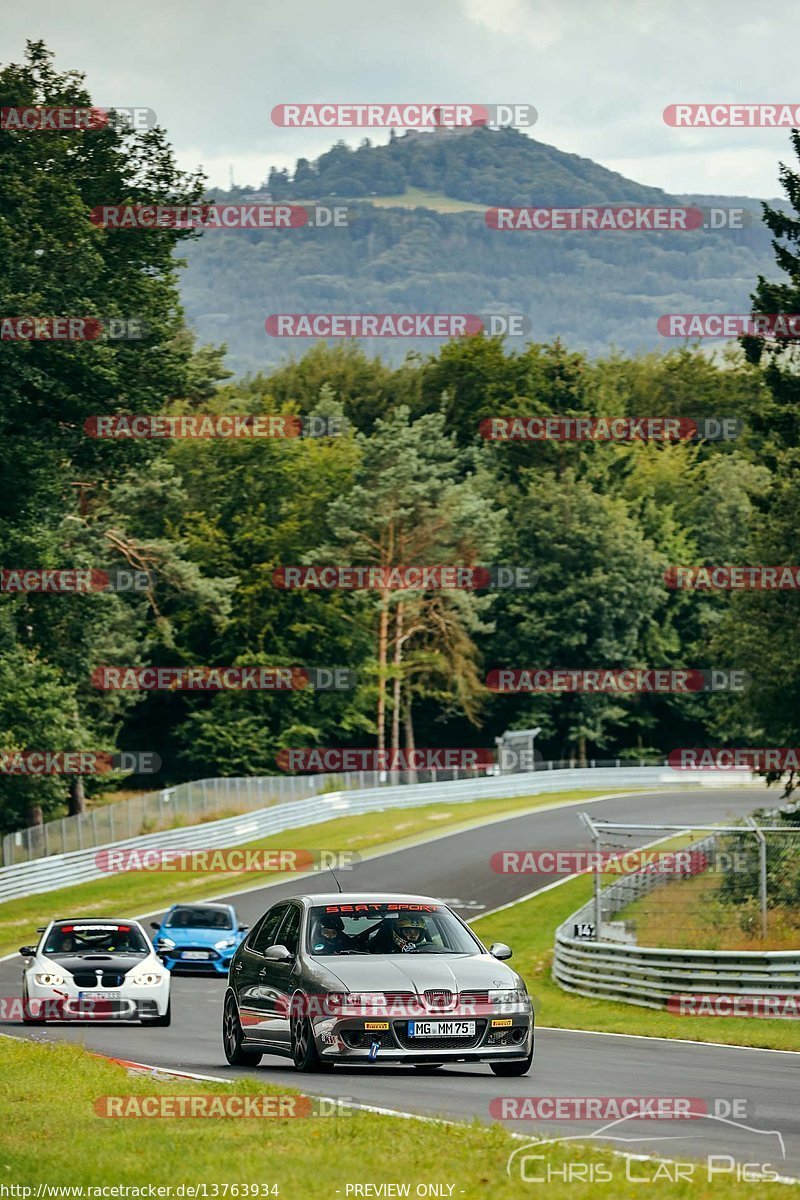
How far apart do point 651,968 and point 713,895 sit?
53.7 inches

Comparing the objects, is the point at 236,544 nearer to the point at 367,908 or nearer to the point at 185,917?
the point at 185,917

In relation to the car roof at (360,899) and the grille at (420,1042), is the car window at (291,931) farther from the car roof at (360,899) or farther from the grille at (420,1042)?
the grille at (420,1042)

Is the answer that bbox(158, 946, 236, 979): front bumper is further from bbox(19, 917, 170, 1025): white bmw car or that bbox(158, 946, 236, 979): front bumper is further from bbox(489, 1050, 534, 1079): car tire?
bbox(489, 1050, 534, 1079): car tire

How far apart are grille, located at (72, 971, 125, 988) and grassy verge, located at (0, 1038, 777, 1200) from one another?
8.95 m

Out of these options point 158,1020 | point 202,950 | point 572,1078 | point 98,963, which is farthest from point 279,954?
point 202,950

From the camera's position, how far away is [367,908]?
50.0 feet

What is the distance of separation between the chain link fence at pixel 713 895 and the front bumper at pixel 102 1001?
7.83 metres

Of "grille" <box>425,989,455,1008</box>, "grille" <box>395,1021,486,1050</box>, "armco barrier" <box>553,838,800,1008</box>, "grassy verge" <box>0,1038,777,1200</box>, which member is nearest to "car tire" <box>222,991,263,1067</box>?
"grille" <box>395,1021,486,1050</box>

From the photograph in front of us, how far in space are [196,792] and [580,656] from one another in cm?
3712

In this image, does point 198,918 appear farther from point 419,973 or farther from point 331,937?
point 419,973

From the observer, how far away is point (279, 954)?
14.9m

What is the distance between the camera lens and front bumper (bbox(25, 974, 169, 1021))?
21156mm

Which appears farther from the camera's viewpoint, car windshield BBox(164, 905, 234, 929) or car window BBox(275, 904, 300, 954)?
car windshield BBox(164, 905, 234, 929)

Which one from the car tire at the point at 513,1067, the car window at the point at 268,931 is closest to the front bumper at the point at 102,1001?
the car window at the point at 268,931
